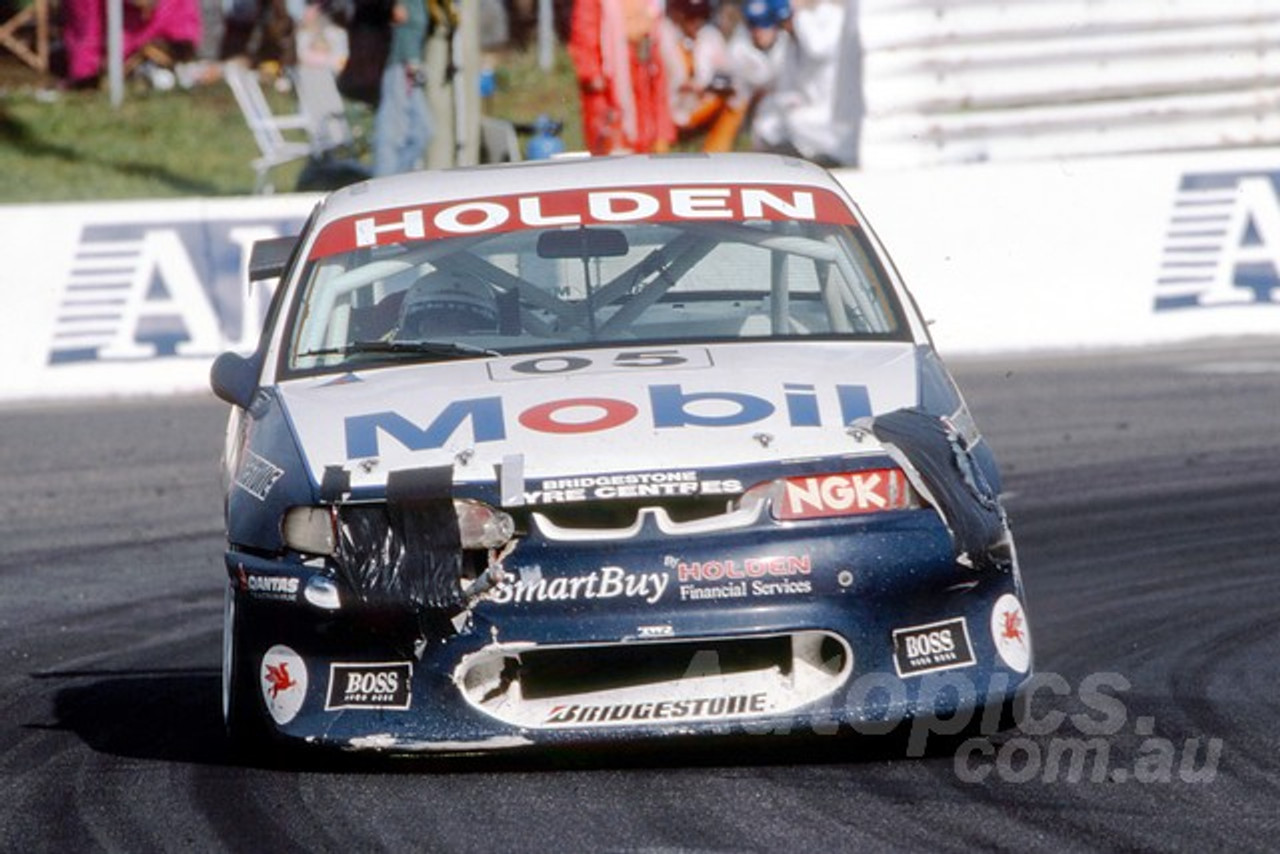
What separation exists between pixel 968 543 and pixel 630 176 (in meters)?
2.06

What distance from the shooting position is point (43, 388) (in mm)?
15898

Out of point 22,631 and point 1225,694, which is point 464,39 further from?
point 1225,694

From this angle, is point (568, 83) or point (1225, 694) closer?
point (1225, 694)

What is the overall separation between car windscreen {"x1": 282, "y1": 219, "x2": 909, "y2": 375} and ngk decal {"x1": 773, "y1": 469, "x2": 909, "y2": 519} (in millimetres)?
1099

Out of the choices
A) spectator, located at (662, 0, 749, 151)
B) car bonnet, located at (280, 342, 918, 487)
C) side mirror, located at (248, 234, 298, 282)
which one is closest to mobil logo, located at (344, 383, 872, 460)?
car bonnet, located at (280, 342, 918, 487)

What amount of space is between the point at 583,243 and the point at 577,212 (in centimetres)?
14

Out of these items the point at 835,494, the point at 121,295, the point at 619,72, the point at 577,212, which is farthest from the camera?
the point at 619,72

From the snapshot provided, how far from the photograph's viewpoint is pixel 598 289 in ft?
23.0

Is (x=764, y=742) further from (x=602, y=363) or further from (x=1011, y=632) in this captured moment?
(x=602, y=363)

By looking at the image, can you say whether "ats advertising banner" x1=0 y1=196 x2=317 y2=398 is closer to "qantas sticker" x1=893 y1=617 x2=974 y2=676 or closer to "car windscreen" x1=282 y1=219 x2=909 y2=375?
"car windscreen" x1=282 y1=219 x2=909 y2=375

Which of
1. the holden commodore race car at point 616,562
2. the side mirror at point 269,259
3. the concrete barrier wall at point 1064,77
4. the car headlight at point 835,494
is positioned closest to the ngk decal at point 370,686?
the holden commodore race car at point 616,562

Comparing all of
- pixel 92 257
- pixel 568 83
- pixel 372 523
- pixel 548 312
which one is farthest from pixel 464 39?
pixel 372 523

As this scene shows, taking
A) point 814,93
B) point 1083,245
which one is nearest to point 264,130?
point 814,93

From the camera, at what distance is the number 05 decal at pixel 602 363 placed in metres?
6.36
